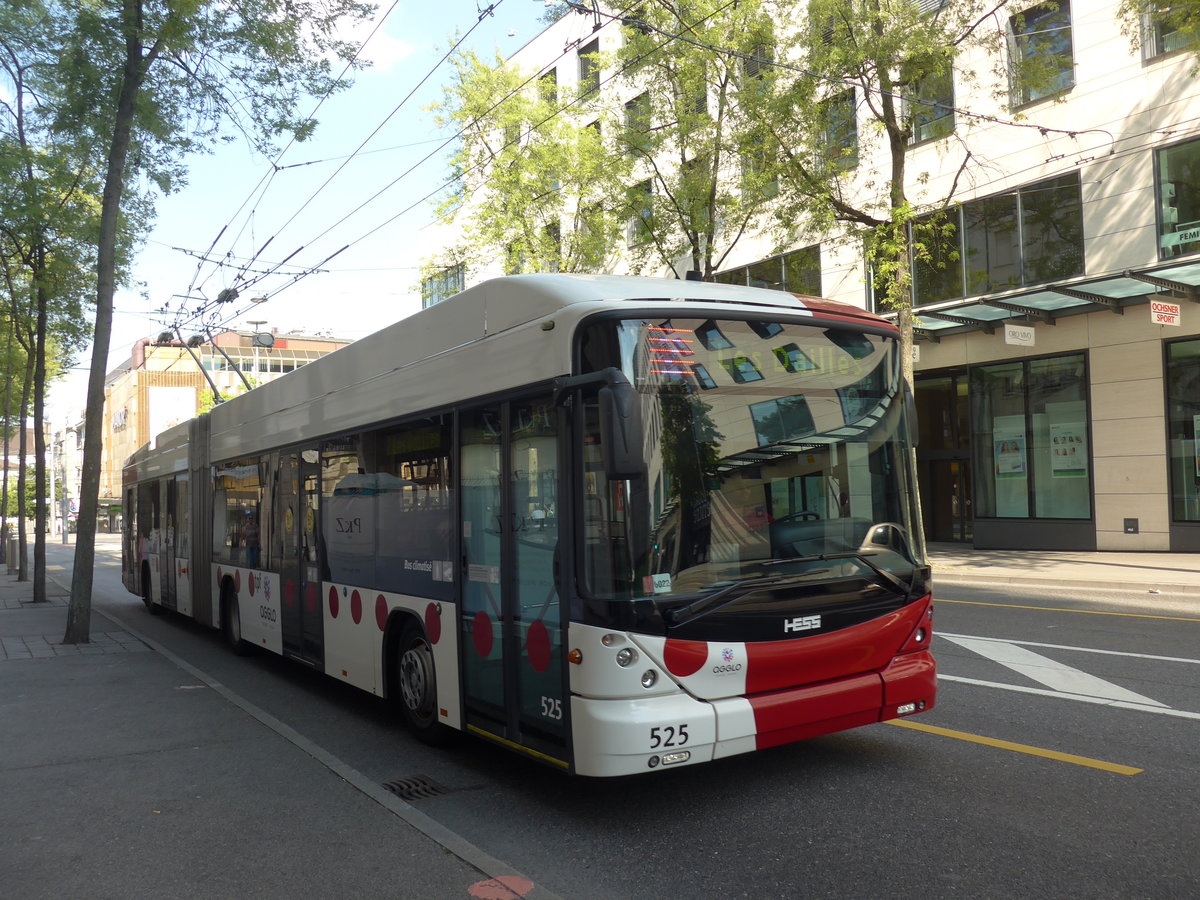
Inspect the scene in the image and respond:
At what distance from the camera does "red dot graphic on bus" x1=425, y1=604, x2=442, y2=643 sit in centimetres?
641

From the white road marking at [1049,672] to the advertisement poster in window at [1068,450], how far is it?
12346 millimetres

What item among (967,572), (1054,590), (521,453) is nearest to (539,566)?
(521,453)

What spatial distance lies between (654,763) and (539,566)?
1.19 m

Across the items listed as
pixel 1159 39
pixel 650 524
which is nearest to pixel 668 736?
pixel 650 524

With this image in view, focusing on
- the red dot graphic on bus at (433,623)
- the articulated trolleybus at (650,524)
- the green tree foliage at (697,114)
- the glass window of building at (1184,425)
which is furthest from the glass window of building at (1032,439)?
the red dot graphic on bus at (433,623)

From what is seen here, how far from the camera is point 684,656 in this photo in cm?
482

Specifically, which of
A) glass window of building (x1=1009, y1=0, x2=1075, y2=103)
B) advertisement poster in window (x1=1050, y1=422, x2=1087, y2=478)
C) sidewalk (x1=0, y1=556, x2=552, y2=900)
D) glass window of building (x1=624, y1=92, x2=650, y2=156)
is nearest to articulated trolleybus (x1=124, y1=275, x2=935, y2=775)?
sidewalk (x1=0, y1=556, x2=552, y2=900)

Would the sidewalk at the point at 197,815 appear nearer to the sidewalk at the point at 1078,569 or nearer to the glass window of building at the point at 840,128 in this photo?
the sidewalk at the point at 1078,569

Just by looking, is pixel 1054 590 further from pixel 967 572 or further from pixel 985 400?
pixel 985 400

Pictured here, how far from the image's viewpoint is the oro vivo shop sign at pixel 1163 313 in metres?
17.2

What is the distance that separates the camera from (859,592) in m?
5.38

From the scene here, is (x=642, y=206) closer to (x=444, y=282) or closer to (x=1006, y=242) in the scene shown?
(x=1006, y=242)

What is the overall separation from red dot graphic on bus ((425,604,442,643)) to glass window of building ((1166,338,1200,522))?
17.3 m

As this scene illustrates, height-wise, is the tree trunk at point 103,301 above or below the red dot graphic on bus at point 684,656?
above
